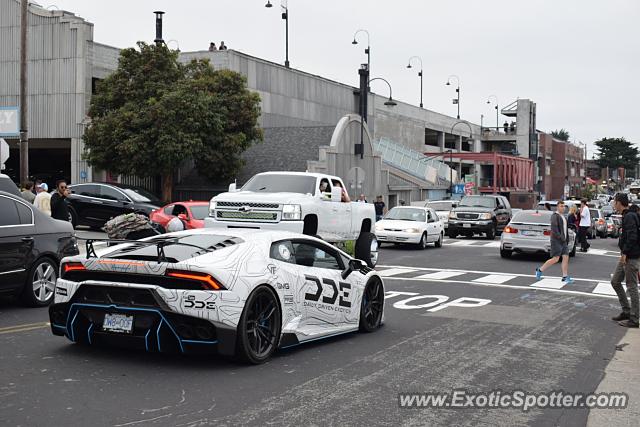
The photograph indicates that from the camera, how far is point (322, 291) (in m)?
8.86

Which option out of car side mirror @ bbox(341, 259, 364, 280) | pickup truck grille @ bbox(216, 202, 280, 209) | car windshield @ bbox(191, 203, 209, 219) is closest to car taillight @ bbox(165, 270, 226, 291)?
car side mirror @ bbox(341, 259, 364, 280)

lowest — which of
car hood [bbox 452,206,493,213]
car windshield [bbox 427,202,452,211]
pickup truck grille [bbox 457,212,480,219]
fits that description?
pickup truck grille [bbox 457,212,480,219]

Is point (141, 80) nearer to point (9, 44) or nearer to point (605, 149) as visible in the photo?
point (9, 44)

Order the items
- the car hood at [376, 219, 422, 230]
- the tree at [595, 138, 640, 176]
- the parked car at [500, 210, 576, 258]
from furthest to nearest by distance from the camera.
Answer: the tree at [595, 138, 640, 176], the car hood at [376, 219, 422, 230], the parked car at [500, 210, 576, 258]

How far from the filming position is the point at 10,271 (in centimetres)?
1074

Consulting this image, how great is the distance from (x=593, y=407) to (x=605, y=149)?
531ft

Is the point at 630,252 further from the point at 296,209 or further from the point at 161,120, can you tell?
the point at 161,120

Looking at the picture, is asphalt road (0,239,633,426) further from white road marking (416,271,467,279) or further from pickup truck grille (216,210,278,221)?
white road marking (416,271,467,279)

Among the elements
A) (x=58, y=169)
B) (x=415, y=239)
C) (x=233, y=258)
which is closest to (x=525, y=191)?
(x=58, y=169)

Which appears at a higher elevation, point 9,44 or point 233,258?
point 9,44

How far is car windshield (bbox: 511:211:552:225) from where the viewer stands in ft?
78.4

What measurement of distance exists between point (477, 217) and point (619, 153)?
133 metres

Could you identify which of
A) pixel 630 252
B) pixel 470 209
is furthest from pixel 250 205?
pixel 470 209

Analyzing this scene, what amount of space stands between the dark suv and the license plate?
93.3 feet
